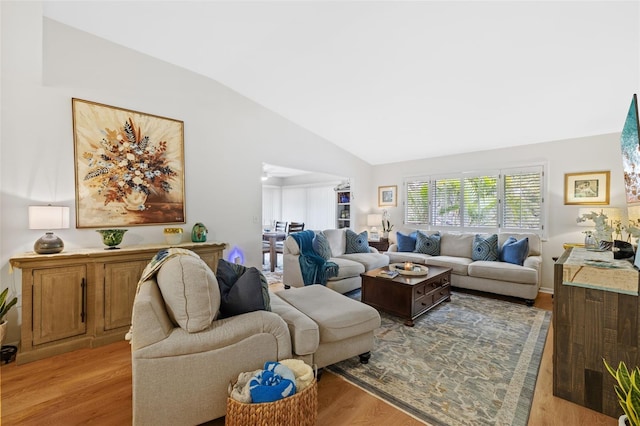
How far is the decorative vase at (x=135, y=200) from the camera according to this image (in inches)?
120

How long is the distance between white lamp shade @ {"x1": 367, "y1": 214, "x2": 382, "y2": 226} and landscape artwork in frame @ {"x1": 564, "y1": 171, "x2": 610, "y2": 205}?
308cm

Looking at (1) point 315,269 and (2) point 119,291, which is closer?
(2) point 119,291

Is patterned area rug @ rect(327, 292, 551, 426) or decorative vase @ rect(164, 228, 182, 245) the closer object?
patterned area rug @ rect(327, 292, 551, 426)

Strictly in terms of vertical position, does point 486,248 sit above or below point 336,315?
above

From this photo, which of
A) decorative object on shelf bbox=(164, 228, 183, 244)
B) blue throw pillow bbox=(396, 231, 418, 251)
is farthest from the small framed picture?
decorative object on shelf bbox=(164, 228, 183, 244)

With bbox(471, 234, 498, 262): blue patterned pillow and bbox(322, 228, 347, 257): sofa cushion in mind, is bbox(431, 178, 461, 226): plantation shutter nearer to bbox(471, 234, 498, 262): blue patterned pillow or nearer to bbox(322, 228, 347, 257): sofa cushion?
bbox(471, 234, 498, 262): blue patterned pillow

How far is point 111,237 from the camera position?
8.96ft

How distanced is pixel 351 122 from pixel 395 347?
3455 millimetres

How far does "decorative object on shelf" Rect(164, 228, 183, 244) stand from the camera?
10.3 ft

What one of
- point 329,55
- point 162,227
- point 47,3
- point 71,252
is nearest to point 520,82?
point 329,55

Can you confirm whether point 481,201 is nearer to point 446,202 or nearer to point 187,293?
point 446,202

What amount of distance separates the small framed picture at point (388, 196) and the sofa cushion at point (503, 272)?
2.35 metres

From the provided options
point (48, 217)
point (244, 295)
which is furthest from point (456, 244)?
point (48, 217)

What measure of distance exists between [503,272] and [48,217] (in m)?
5.16
